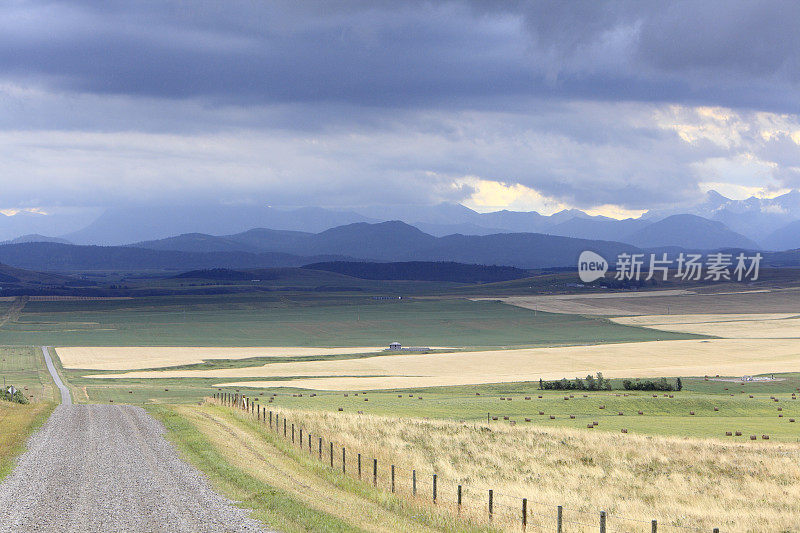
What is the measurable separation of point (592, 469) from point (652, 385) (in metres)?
37.6

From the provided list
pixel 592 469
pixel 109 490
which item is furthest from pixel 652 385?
pixel 109 490

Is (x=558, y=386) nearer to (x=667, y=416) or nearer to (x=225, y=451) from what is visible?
(x=667, y=416)

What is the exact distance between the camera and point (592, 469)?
37719 millimetres

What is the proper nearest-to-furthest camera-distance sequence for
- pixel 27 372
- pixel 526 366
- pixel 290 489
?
pixel 290 489 → pixel 27 372 → pixel 526 366

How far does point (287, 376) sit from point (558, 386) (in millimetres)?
32110

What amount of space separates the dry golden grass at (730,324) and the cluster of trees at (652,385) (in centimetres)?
7160

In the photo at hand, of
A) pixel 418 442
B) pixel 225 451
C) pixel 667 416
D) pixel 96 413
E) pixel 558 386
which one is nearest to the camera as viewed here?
pixel 225 451

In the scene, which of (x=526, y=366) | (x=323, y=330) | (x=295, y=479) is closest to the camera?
(x=295, y=479)

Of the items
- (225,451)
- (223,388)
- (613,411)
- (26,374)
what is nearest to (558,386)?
(613,411)

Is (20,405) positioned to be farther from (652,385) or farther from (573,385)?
(652,385)

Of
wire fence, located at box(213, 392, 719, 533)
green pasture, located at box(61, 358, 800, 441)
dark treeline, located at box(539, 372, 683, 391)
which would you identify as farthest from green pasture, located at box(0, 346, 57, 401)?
dark treeline, located at box(539, 372, 683, 391)

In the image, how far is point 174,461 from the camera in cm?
2891

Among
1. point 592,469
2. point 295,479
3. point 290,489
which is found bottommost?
point 592,469

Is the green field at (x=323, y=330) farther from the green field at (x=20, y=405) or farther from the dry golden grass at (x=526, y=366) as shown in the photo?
the green field at (x=20, y=405)
